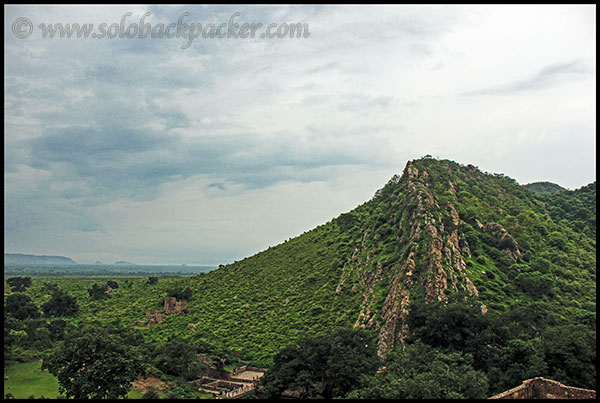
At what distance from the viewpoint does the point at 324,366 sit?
101 ft

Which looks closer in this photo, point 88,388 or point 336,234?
point 88,388

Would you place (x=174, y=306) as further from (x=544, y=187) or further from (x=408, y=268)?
(x=544, y=187)

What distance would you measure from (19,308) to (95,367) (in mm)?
43978

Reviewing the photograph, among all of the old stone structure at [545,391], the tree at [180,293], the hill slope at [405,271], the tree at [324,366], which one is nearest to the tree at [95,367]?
the tree at [324,366]

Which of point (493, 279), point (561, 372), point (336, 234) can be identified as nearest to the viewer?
point (561, 372)

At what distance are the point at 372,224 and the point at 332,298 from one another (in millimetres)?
13386

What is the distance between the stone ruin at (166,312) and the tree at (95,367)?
98.2 feet

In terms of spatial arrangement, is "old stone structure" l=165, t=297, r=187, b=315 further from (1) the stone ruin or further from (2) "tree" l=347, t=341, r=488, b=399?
(2) "tree" l=347, t=341, r=488, b=399

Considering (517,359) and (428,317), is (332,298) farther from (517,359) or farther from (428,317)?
(517,359)

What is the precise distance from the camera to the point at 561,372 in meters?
26.1

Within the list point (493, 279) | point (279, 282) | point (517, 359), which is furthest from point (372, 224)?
point (517, 359)

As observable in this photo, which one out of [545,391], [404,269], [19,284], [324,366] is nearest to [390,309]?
[404,269]

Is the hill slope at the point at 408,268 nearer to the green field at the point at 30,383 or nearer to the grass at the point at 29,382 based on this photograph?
the green field at the point at 30,383

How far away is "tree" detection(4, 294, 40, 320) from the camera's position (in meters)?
62.8
